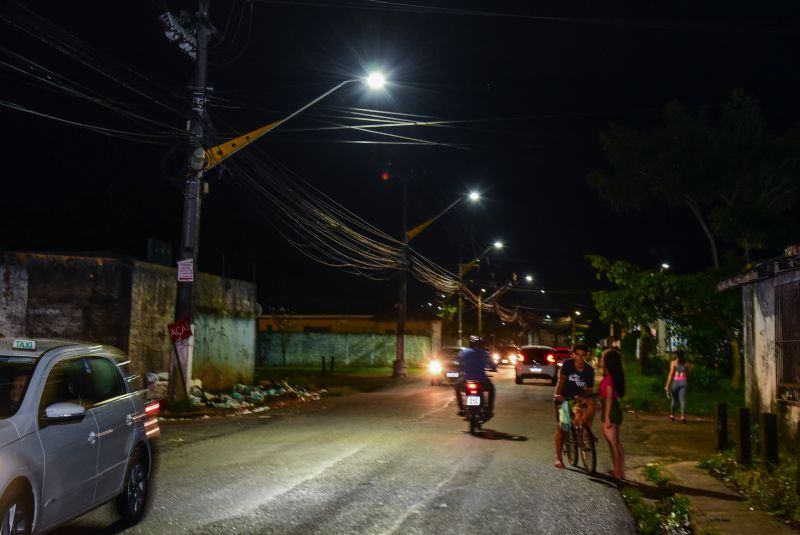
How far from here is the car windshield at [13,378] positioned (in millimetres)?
6316

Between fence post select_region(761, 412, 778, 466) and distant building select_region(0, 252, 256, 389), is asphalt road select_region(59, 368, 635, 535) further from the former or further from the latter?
Answer: distant building select_region(0, 252, 256, 389)

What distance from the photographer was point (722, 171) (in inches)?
1003

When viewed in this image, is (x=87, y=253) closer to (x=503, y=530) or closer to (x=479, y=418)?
(x=479, y=418)

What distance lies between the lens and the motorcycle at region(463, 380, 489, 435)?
1542cm

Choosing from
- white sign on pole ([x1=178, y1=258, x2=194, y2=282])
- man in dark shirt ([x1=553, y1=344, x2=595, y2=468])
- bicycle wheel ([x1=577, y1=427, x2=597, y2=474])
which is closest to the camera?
bicycle wheel ([x1=577, y1=427, x2=597, y2=474])

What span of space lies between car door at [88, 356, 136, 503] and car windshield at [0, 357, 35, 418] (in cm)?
60

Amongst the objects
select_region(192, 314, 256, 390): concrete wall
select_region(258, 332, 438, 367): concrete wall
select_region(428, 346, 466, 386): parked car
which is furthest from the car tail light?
select_region(258, 332, 438, 367): concrete wall

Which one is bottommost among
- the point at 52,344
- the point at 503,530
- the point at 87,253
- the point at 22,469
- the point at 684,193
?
the point at 503,530

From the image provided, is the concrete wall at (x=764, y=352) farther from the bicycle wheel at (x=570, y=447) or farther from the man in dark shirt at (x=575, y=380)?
the bicycle wheel at (x=570, y=447)

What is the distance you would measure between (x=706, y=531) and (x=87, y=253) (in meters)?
16.6

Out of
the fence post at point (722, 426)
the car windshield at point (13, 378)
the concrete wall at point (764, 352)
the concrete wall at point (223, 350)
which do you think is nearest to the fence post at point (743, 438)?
the concrete wall at point (764, 352)

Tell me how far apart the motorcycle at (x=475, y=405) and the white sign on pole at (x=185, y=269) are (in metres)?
7.28

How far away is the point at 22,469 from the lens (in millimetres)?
5480

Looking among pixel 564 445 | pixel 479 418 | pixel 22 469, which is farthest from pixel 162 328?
pixel 22 469
